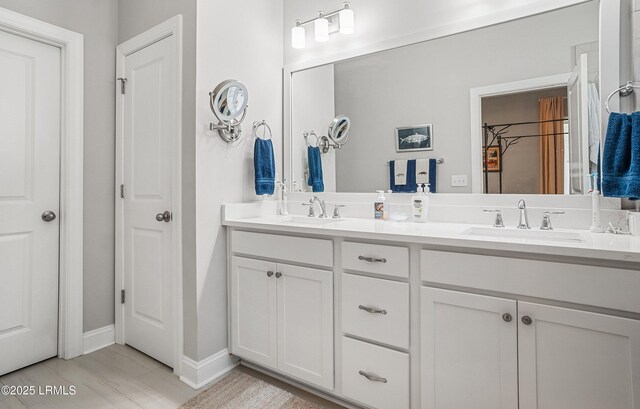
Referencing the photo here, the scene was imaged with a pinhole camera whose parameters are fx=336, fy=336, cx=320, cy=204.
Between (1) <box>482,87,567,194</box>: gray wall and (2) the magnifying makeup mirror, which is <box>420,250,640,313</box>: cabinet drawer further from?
(2) the magnifying makeup mirror

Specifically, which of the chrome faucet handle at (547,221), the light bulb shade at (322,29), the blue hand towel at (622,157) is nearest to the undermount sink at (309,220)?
the chrome faucet handle at (547,221)

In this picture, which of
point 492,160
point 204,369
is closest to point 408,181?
point 492,160

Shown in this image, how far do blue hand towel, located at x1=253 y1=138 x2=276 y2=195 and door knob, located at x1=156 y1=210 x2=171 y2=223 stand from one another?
0.54m

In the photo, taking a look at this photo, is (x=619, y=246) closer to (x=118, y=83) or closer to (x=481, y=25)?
(x=481, y=25)

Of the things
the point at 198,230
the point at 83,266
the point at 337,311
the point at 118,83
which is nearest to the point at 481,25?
the point at 337,311

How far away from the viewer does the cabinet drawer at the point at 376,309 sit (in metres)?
1.39

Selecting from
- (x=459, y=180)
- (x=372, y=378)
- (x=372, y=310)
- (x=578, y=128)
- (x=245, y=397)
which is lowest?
(x=245, y=397)

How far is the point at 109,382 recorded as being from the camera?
1869mm

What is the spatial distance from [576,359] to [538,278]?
267 mm

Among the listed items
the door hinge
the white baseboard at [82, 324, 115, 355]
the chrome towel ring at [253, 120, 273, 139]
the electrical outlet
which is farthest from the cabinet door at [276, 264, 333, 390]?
the door hinge

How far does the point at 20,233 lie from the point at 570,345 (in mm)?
2739

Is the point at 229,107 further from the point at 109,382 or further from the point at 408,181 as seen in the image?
the point at 109,382

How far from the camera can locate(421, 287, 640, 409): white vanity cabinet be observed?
103cm

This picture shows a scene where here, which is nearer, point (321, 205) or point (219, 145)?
point (219, 145)
